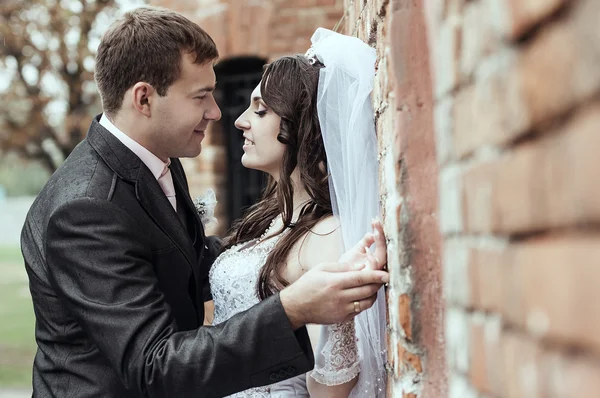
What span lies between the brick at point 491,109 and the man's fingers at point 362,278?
0.79 meters

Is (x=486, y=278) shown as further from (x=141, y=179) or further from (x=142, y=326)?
(x=141, y=179)

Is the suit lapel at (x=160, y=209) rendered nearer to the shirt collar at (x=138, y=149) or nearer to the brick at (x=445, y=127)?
the shirt collar at (x=138, y=149)

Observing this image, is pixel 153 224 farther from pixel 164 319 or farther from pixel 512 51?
pixel 512 51

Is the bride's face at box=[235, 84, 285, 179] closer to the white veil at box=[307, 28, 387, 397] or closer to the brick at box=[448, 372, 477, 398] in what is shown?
the white veil at box=[307, 28, 387, 397]

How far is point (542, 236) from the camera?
0.72 meters

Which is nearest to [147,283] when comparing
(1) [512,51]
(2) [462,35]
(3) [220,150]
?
(2) [462,35]

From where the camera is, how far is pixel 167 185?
8.95 ft

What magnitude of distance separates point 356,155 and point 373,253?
1.43ft

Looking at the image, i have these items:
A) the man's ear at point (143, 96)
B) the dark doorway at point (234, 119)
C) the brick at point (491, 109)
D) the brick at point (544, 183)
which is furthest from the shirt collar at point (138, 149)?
the dark doorway at point (234, 119)

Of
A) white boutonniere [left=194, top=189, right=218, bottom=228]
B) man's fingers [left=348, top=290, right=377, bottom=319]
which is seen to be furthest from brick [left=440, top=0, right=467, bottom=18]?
white boutonniere [left=194, top=189, right=218, bottom=228]

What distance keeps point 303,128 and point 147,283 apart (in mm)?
859

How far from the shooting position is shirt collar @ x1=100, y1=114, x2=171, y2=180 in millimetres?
2527

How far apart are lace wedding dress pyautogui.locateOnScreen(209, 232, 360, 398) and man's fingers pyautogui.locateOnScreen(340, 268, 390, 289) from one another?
1.67ft

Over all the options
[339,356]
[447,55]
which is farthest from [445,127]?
[339,356]
